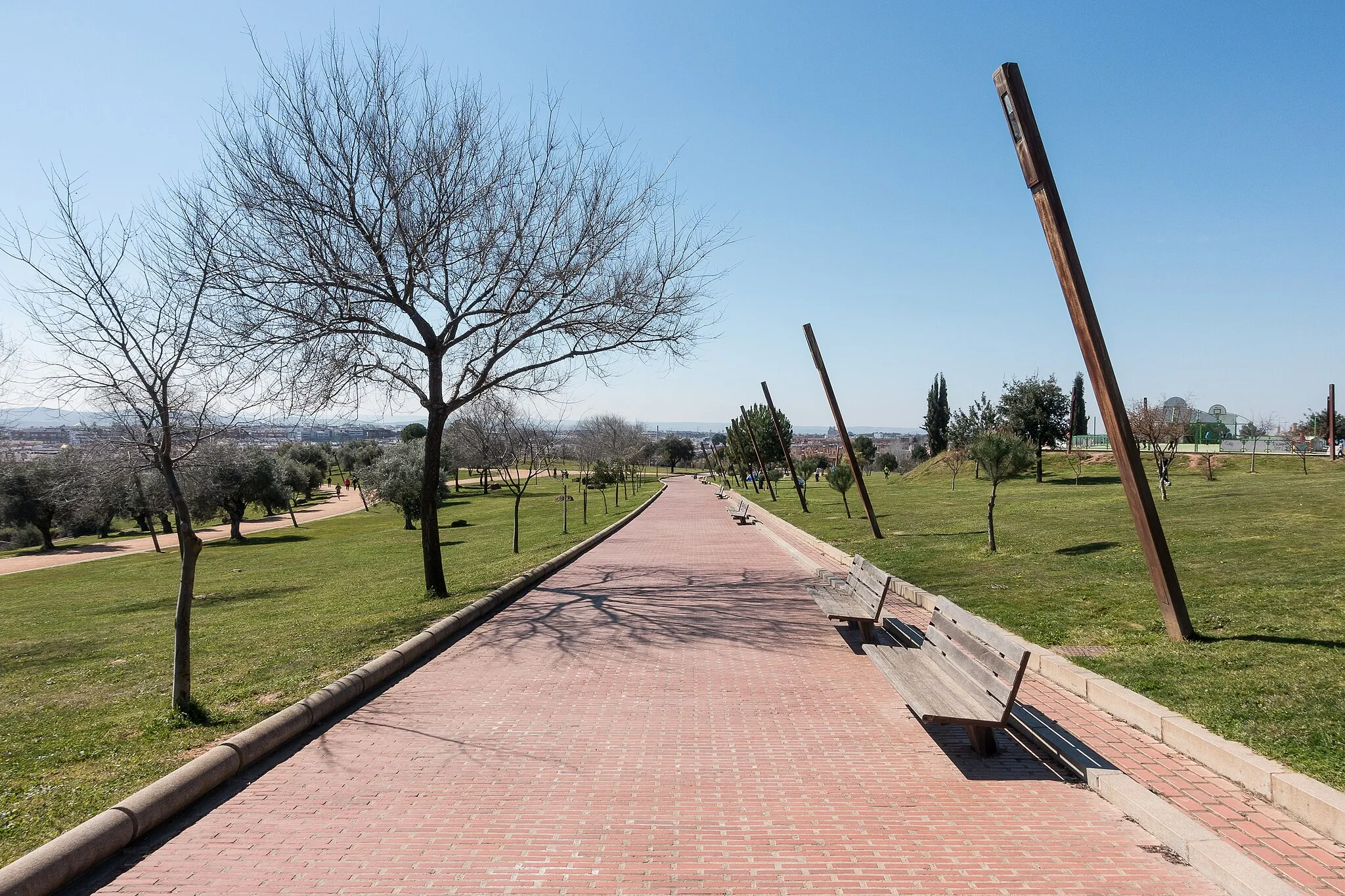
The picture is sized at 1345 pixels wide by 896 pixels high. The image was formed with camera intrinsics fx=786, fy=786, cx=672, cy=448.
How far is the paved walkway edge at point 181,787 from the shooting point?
348 cm

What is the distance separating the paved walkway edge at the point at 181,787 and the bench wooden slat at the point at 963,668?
4621 millimetres

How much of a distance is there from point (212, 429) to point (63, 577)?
73.9 feet

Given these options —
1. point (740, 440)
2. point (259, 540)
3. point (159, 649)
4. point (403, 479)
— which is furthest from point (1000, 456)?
point (740, 440)

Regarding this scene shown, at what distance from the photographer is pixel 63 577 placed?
24.4 metres

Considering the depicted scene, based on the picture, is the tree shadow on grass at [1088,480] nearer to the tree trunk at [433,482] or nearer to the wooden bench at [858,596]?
the wooden bench at [858,596]

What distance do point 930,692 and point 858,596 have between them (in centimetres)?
372

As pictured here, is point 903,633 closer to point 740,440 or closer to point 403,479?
point 403,479

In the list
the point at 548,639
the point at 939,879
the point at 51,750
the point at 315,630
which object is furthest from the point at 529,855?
the point at 315,630

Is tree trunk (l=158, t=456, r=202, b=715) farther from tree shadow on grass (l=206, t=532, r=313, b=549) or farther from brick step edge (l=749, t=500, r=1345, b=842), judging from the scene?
tree shadow on grass (l=206, t=532, r=313, b=549)

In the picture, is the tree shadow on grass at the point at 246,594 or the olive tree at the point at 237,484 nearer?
the tree shadow on grass at the point at 246,594

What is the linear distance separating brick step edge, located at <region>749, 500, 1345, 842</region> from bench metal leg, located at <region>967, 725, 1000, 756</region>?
60 centimetres

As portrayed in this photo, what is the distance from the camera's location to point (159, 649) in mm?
9930

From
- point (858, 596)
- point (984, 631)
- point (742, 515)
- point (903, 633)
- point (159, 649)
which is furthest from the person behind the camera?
point (742, 515)

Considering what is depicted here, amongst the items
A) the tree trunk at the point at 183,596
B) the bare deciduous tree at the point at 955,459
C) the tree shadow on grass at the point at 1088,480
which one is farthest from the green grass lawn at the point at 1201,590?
the bare deciduous tree at the point at 955,459
